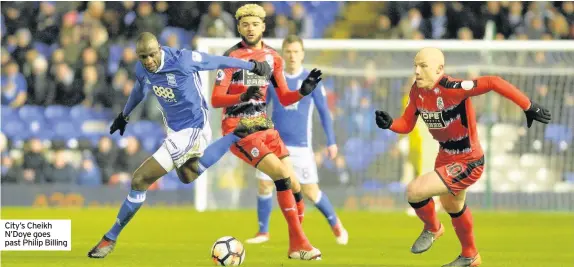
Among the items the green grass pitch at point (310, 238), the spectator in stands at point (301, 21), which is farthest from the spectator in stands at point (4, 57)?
the spectator in stands at point (301, 21)

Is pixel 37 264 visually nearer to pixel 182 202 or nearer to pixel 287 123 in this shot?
pixel 287 123

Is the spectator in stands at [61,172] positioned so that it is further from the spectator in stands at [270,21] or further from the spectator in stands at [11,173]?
the spectator in stands at [270,21]

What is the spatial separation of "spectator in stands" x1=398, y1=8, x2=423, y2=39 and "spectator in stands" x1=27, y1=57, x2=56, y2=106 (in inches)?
255

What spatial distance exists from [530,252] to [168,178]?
9261mm

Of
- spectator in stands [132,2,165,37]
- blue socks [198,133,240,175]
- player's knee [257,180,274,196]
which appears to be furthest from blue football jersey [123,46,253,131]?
spectator in stands [132,2,165,37]

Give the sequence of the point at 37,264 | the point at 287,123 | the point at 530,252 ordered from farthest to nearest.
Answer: the point at 287,123 < the point at 530,252 < the point at 37,264

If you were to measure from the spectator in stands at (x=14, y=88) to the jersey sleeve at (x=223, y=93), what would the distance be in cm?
1055

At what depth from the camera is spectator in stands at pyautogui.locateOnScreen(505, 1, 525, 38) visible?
69.4 ft

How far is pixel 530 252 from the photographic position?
1199cm

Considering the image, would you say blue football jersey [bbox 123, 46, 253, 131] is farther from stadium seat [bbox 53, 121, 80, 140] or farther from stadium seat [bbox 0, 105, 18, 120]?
stadium seat [bbox 0, 105, 18, 120]

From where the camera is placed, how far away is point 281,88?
34.1 feet

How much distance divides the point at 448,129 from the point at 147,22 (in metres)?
12.4

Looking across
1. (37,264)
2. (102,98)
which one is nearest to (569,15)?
(102,98)

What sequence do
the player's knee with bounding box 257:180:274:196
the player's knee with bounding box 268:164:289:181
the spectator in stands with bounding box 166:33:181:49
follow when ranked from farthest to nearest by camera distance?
1. the spectator in stands with bounding box 166:33:181:49
2. the player's knee with bounding box 257:180:274:196
3. the player's knee with bounding box 268:164:289:181
